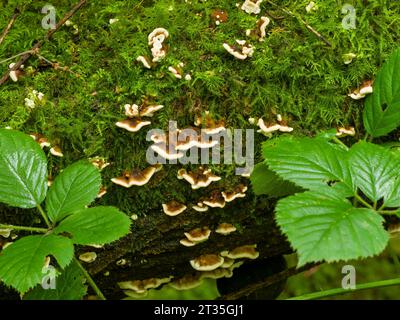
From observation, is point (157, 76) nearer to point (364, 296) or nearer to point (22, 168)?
point (22, 168)

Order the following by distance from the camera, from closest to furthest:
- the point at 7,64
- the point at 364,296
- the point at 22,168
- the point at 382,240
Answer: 1. the point at 382,240
2. the point at 22,168
3. the point at 7,64
4. the point at 364,296

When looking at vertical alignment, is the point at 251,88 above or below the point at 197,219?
above

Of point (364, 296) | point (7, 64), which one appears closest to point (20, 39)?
point (7, 64)

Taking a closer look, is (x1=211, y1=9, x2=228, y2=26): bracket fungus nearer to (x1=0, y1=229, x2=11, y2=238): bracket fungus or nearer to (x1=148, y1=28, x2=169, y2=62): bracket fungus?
Result: (x1=148, y1=28, x2=169, y2=62): bracket fungus

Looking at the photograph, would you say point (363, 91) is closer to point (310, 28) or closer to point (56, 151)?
point (310, 28)

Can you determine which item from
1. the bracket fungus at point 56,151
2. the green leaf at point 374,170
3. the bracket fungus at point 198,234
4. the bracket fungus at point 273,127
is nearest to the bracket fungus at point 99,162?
the bracket fungus at point 56,151

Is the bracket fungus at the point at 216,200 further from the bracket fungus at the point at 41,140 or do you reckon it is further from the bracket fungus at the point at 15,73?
the bracket fungus at the point at 15,73

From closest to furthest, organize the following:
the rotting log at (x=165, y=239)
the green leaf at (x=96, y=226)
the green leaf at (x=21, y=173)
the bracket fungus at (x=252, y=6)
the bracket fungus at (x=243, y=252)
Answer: the green leaf at (x=96, y=226) < the green leaf at (x=21, y=173) < the rotting log at (x=165, y=239) < the bracket fungus at (x=252, y=6) < the bracket fungus at (x=243, y=252)
